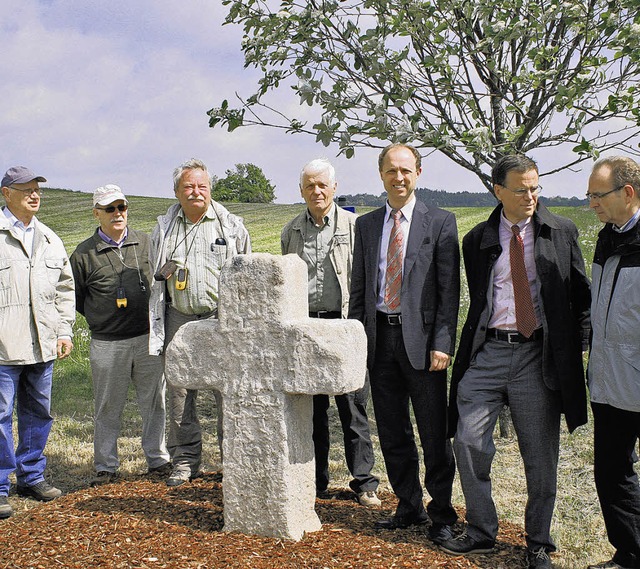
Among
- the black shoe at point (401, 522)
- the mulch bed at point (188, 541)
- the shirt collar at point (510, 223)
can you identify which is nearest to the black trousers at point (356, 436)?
the mulch bed at point (188, 541)

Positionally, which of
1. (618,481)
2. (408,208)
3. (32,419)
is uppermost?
(408,208)

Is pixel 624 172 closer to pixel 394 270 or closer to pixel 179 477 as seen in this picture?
pixel 394 270

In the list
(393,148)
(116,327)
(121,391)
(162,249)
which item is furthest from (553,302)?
(121,391)

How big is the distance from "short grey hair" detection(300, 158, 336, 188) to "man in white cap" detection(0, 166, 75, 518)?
2323 millimetres

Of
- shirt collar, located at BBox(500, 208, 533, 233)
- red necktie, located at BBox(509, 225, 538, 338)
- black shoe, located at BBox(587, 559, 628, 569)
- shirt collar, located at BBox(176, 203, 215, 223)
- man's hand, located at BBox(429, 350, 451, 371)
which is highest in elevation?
shirt collar, located at BBox(176, 203, 215, 223)

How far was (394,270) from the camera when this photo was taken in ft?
16.4

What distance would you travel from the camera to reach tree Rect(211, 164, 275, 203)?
73125 mm

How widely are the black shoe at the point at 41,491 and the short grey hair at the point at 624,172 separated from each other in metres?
5.08

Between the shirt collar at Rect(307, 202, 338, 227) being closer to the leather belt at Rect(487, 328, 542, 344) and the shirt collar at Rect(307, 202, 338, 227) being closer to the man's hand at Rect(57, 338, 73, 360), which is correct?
the leather belt at Rect(487, 328, 542, 344)

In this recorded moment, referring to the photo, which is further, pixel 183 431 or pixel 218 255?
pixel 183 431

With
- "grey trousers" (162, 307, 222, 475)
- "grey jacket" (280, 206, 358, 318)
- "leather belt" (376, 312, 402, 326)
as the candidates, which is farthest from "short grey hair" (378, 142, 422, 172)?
"grey trousers" (162, 307, 222, 475)

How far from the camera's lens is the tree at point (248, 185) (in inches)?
2879

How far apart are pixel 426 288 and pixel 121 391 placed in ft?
10.5

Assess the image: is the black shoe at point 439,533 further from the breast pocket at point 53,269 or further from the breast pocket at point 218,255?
the breast pocket at point 53,269
